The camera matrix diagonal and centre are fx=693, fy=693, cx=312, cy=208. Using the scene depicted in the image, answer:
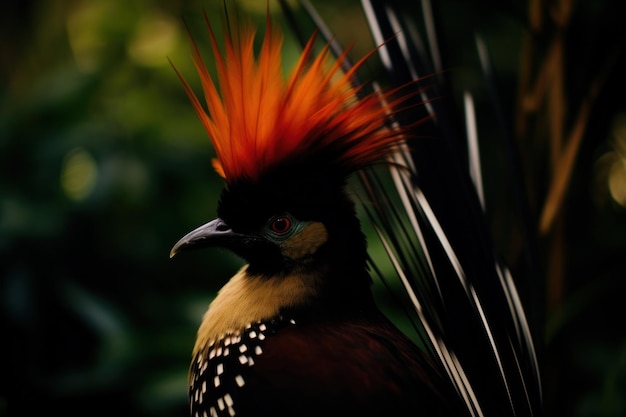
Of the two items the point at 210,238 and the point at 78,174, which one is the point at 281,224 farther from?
the point at 78,174

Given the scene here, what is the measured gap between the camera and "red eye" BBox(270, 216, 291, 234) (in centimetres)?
97

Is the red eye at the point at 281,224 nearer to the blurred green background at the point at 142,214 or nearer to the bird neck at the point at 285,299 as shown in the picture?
the bird neck at the point at 285,299

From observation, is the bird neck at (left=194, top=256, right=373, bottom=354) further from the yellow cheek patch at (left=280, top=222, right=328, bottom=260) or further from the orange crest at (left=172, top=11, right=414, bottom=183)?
the orange crest at (left=172, top=11, right=414, bottom=183)

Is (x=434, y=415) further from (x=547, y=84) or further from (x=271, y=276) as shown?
(x=547, y=84)

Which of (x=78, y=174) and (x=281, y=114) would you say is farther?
(x=78, y=174)

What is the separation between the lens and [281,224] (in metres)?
0.97

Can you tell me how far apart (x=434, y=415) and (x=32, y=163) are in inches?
63.0

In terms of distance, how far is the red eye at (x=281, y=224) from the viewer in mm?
971

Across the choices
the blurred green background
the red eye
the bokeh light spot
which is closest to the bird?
the red eye

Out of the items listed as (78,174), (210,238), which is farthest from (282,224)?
(78,174)

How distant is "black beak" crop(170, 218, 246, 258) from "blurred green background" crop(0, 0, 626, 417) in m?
0.83

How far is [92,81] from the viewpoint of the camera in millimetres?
2193

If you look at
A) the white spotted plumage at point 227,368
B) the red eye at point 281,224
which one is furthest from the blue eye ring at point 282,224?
the white spotted plumage at point 227,368

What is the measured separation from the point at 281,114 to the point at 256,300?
0.27 meters
